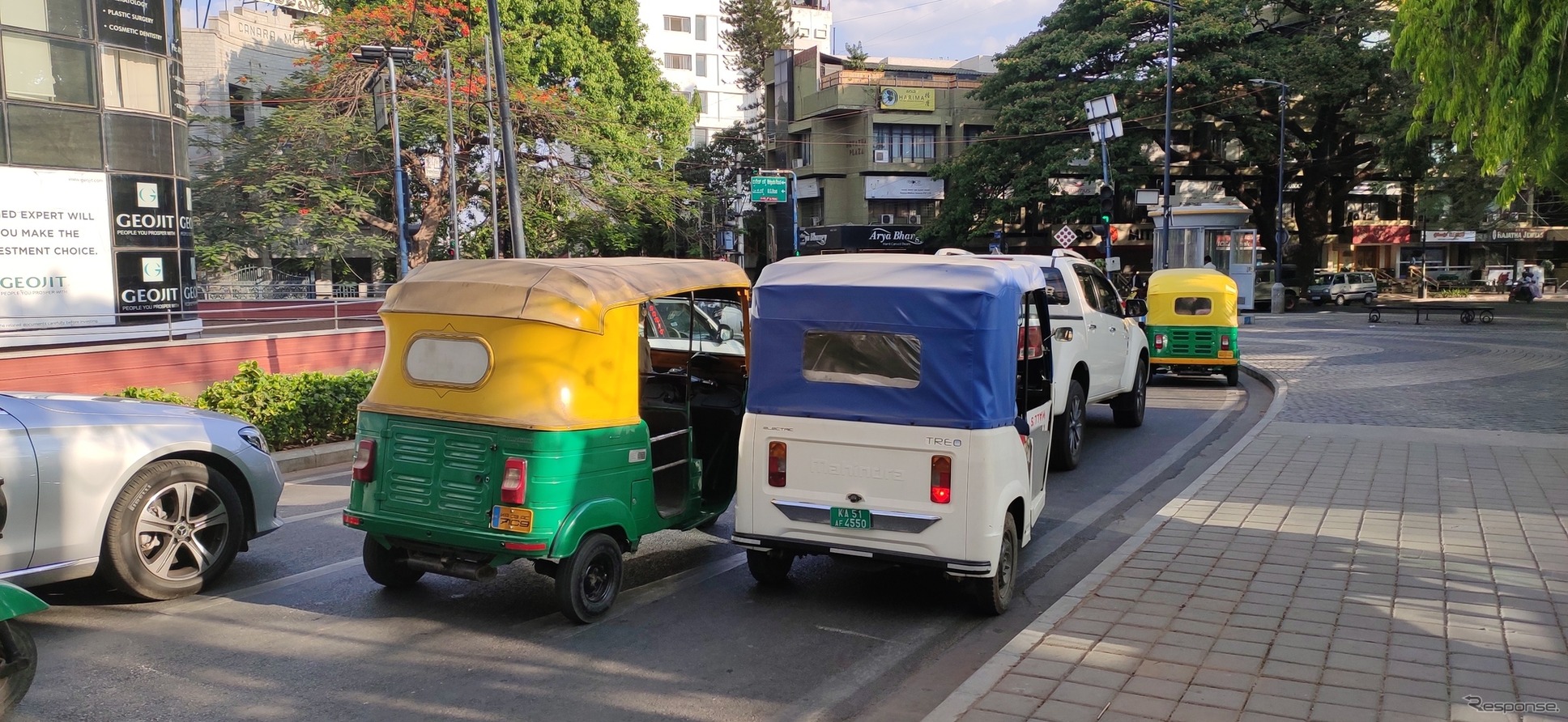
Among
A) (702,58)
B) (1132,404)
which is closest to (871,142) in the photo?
(702,58)

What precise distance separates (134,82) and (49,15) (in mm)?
1737

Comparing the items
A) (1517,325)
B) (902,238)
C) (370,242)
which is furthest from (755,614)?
(902,238)

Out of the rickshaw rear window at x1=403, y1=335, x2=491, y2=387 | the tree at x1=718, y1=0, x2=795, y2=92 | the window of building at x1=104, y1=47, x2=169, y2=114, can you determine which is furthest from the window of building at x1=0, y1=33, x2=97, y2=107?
the tree at x1=718, y1=0, x2=795, y2=92

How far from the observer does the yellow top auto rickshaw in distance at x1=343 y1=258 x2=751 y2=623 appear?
5.63m

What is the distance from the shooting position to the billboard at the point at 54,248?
1652 centimetres

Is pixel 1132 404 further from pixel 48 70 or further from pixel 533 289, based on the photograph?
pixel 48 70

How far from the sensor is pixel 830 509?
607cm

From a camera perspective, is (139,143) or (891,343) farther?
(139,143)

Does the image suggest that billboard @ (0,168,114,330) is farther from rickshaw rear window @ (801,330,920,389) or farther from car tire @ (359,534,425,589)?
rickshaw rear window @ (801,330,920,389)

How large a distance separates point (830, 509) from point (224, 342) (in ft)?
40.8

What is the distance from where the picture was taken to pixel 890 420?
19.5ft

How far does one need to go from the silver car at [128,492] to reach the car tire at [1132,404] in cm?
927

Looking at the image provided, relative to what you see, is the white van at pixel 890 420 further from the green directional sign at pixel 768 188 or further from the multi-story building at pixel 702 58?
the multi-story building at pixel 702 58

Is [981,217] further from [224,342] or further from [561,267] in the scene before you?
[561,267]
